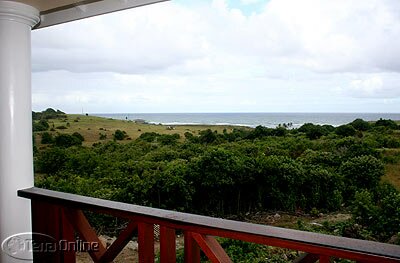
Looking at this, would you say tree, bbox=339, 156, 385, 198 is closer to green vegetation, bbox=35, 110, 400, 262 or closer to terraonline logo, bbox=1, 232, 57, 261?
green vegetation, bbox=35, 110, 400, 262

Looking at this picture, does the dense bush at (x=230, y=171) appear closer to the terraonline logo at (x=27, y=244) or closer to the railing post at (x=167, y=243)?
the terraonline logo at (x=27, y=244)

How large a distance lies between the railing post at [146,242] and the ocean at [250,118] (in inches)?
80.9

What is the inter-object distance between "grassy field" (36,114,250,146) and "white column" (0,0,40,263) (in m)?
1.80

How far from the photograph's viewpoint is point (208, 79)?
3703 millimetres

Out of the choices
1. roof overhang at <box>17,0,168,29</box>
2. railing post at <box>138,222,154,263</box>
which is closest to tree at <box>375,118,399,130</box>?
roof overhang at <box>17,0,168,29</box>

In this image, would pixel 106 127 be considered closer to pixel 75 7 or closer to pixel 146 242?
pixel 75 7

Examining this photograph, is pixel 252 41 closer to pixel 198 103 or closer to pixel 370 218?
pixel 198 103

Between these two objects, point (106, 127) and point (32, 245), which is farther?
point (106, 127)

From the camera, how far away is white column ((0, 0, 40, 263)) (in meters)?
1.85

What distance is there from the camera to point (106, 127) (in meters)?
3.74

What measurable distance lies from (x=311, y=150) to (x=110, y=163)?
2.20 m

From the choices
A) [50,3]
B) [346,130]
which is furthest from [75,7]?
[346,130]

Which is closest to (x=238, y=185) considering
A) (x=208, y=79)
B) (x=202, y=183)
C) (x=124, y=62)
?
(x=202, y=183)

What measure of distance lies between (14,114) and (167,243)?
1.19 m
